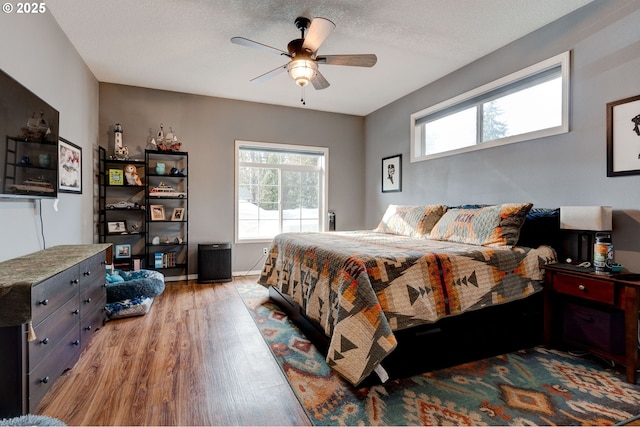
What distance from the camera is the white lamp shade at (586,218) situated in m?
2.17

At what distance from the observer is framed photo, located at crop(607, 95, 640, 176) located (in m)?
2.19

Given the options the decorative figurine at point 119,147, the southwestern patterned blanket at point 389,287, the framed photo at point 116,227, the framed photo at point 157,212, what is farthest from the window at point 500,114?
the framed photo at point 116,227

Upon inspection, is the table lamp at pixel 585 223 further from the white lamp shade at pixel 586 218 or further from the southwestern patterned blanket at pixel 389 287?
the southwestern patterned blanket at pixel 389 287

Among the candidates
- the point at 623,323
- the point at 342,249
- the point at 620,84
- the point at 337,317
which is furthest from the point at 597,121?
the point at 337,317

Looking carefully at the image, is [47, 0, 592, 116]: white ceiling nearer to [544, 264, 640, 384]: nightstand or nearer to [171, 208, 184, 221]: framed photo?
[171, 208, 184, 221]: framed photo

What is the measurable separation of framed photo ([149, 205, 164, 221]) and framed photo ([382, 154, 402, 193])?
338cm

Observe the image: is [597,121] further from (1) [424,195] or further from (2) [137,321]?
(2) [137,321]

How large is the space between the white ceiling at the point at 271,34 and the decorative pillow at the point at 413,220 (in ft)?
5.53

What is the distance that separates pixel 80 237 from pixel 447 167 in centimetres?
431

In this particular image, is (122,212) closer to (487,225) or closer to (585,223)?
(487,225)

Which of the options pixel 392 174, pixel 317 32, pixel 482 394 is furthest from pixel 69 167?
pixel 392 174

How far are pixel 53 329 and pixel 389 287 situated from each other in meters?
1.94

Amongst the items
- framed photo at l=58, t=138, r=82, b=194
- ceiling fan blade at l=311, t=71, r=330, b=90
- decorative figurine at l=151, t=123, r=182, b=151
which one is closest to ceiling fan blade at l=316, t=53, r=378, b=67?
ceiling fan blade at l=311, t=71, r=330, b=90

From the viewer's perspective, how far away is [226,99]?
4641mm
